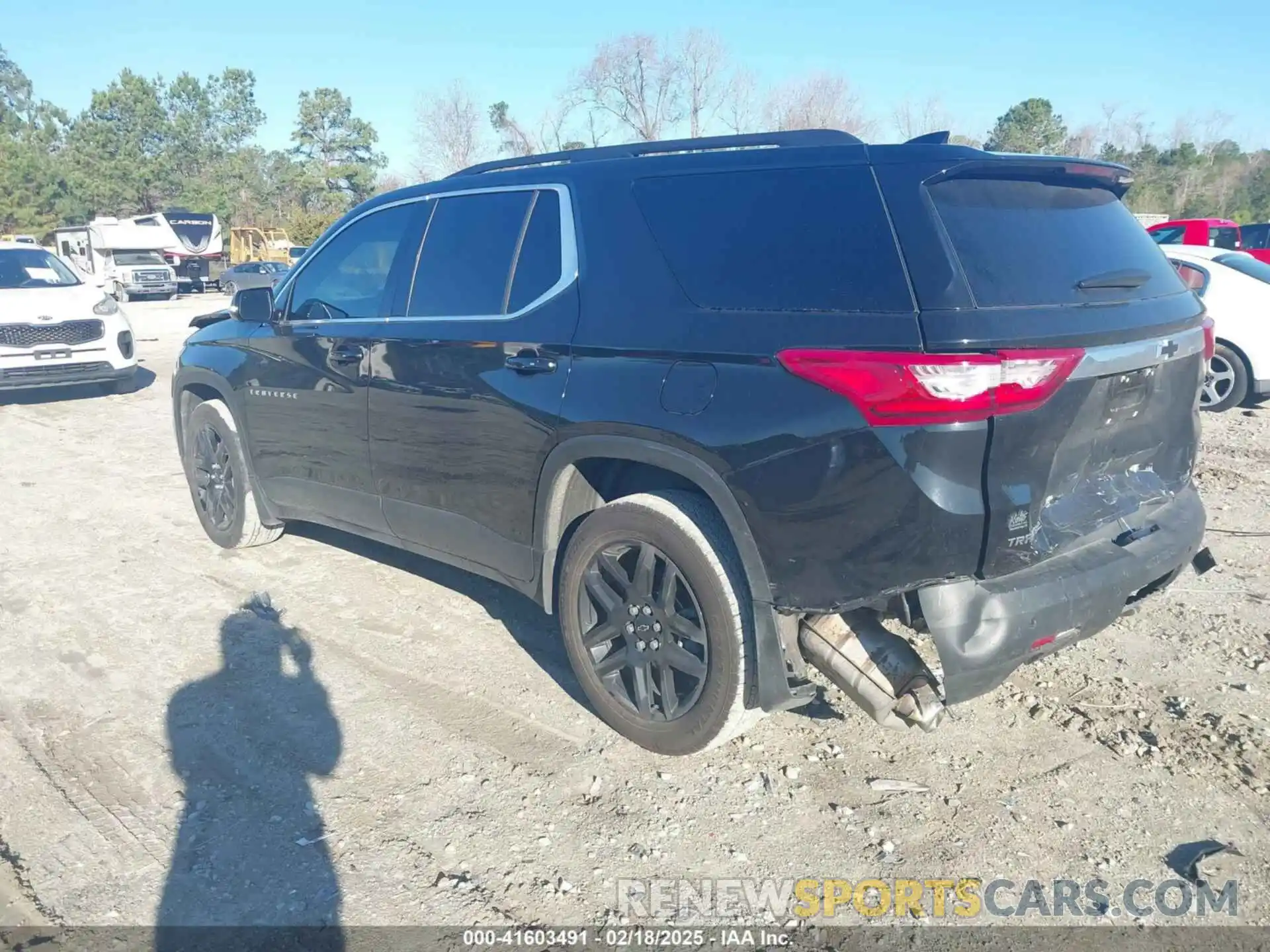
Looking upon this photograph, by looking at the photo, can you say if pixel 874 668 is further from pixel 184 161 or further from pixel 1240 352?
pixel 184 161

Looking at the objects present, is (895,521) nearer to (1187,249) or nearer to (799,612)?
(799,612)

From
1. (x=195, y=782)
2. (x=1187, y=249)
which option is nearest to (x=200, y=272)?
(x=1187, y=249)

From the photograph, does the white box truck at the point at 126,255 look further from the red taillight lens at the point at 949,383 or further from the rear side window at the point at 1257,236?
the red taillight lens at the point at 949,383

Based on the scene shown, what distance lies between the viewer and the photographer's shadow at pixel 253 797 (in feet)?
8.75

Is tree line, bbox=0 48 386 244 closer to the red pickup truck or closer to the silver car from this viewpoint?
the silver car

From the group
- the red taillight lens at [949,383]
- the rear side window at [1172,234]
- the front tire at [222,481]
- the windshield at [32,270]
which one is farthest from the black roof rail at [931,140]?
the rear side window at [1172,234]

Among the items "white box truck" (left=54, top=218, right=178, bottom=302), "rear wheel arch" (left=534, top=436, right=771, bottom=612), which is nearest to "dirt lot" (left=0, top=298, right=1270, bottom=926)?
"rear wheel arch" (left=534, top=436, right=771, bottom=612)

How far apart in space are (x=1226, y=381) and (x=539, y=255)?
770 centimetres

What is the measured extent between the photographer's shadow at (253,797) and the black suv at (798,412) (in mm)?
905

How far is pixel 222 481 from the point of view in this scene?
17.9 ft

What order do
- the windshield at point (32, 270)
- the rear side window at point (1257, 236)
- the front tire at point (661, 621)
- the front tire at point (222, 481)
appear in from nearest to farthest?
the front tire at point (661, 621)
the front tire at point (222, 481)
the windshield at point (32, 270)
the rear side window at point (1257, 236)

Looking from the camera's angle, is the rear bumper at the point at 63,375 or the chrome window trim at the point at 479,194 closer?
the chrome window trim at the point at 479,194

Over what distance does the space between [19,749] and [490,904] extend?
198cm

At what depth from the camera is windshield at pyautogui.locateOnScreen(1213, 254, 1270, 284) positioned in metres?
8.80
